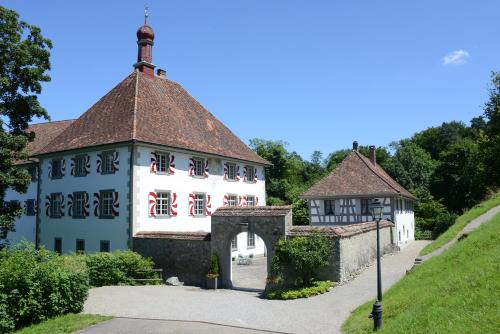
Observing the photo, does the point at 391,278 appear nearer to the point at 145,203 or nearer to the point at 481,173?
the point at 145,203

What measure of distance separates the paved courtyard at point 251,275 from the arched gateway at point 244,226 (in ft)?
3.14

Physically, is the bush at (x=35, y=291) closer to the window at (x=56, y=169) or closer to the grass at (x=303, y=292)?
the grass at (x=303, y=292)

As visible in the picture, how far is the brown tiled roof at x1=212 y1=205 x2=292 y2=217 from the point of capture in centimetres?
1870

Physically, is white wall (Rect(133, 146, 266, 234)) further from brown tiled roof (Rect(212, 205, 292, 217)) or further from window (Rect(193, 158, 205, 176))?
brown tiled roof (Rect(212, 205, 292, 217))

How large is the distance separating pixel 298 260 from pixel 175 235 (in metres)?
6.87

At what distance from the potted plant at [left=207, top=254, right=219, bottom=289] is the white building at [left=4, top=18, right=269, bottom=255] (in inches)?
191

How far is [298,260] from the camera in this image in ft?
56.6

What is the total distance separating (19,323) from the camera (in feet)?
43.1

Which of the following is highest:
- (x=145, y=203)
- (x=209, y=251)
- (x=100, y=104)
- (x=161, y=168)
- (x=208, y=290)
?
(x=100, y=104)

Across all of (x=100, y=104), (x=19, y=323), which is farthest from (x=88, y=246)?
(x=19, y=323)

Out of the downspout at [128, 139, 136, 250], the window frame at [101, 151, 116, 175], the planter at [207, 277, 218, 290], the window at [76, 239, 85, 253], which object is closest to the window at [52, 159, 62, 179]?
the window frame at [101, 151, 116, 175]

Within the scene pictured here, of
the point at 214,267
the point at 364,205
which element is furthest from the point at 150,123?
the point at 364,205

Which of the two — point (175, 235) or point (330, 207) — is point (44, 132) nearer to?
point (175, 235)

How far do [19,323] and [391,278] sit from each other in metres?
13.6
